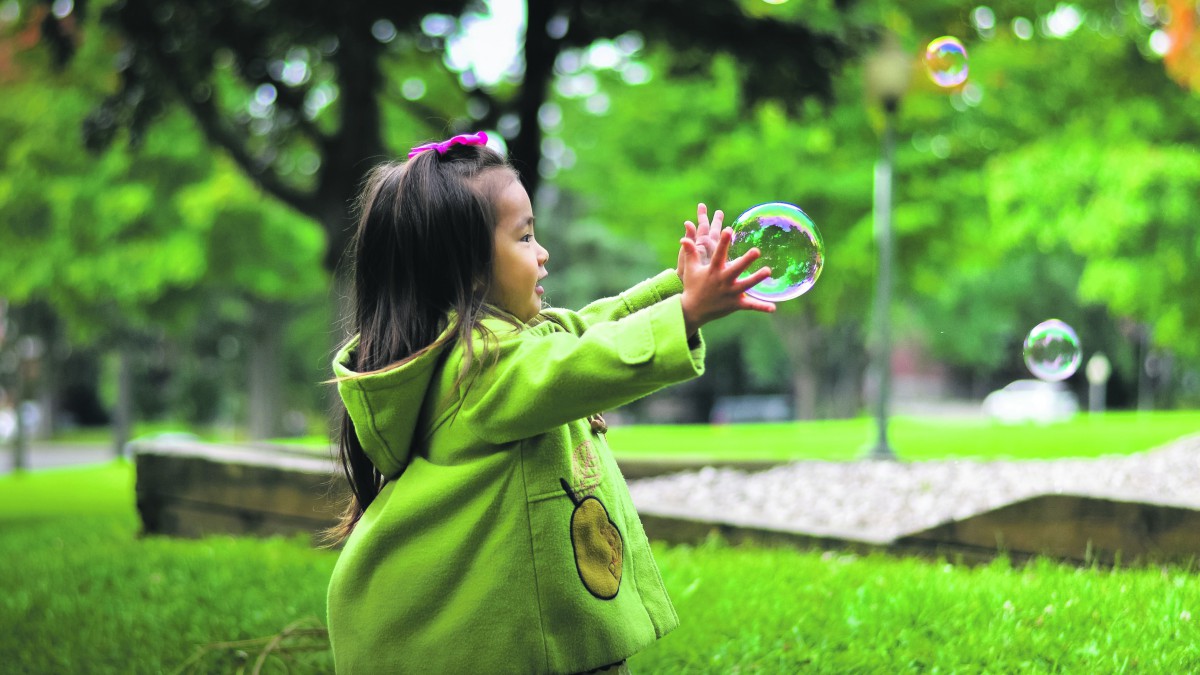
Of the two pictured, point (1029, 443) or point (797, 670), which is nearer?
point (797, 670)

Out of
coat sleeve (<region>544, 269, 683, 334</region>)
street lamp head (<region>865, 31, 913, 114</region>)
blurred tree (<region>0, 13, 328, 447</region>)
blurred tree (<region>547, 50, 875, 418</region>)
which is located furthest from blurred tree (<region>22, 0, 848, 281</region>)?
blurred tree (<region>547, 50, 875, 418</region>)

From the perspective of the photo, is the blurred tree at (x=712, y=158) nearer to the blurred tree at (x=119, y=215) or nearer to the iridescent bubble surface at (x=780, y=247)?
the blurred tree at (x=119, y=215)

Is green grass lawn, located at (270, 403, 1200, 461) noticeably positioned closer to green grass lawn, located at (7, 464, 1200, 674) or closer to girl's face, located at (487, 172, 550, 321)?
green grass lawn, located at (7, 464, 1200, 674)

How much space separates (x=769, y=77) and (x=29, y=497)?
10.7 meters

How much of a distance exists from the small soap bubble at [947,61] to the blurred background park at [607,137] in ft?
6.70

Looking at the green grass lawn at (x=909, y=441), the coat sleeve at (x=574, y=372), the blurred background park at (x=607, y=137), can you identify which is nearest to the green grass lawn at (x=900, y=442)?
the green grass lawn at (x=909, y=441)

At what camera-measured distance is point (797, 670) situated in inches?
133

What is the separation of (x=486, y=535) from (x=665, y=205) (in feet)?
53.4

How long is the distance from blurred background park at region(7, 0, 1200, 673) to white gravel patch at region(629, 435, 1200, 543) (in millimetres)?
726

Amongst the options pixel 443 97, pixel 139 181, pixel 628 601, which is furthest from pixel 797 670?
pixel 139 181

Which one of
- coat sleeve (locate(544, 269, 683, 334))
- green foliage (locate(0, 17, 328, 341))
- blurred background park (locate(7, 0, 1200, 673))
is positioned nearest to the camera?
coat sleeve (locate(544, 269, 683, 334))

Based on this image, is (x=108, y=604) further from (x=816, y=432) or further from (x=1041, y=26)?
(x=816, y=432)

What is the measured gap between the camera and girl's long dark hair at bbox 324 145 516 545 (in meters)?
2.19

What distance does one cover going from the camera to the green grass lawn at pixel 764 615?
3.34 m
